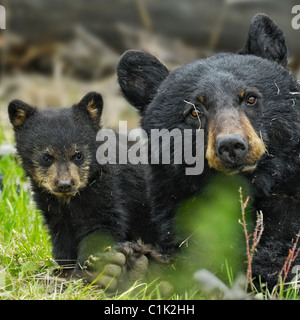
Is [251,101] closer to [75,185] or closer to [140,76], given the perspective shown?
[140,76]

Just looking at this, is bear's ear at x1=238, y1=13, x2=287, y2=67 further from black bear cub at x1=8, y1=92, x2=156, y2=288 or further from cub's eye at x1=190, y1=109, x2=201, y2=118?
black bear cub at x1=8, y1=92, x2=156, y2=288

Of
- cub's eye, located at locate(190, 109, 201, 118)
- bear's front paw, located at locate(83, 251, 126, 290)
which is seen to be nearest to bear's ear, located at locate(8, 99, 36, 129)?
cub's eye, located at locate(190, 109, 201, 118)

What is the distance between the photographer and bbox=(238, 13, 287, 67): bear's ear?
512 centimetres

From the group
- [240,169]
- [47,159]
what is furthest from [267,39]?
[47,159]

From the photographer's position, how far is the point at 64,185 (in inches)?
200

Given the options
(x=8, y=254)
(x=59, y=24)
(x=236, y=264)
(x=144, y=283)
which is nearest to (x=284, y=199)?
(x=236, y=264)

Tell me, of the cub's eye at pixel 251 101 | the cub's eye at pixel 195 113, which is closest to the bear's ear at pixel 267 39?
the cub's eye at pixel 251 101

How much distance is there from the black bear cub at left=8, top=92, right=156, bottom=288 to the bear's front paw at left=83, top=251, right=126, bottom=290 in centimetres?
78

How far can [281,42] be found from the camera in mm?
5168

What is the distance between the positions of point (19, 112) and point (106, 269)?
200cm

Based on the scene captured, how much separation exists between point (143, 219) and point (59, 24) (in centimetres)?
1128

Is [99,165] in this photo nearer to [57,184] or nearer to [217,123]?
[57,184]

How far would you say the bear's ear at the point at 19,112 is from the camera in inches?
219

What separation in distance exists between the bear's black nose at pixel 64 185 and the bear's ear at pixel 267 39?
179cm
